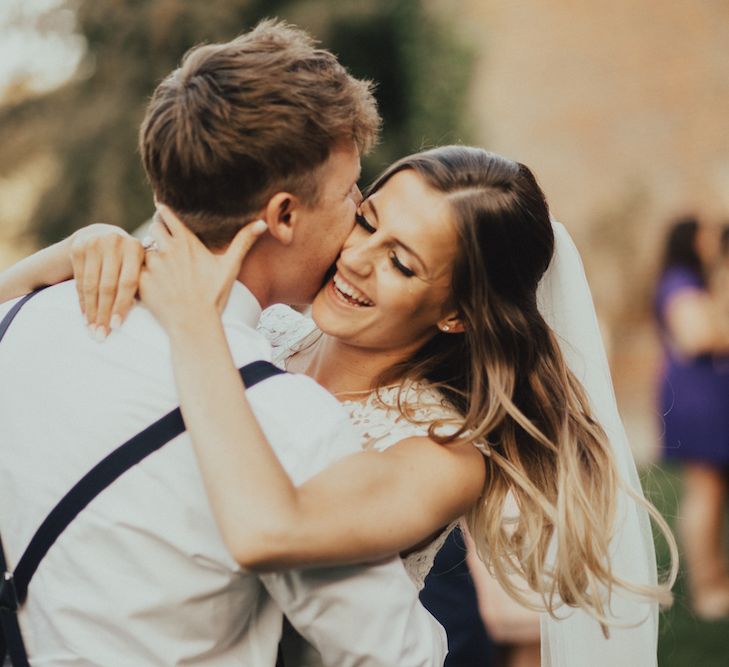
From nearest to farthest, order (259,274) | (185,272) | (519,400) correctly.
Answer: (185,272)
(259,274)
(519,400)

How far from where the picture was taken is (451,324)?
251 cm

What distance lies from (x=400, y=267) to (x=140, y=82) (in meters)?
11.5

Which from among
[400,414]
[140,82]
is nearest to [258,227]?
[400,414]

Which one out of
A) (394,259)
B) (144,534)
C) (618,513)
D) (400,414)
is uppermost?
(394,259)

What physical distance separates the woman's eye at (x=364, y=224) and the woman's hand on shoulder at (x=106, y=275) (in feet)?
1.84

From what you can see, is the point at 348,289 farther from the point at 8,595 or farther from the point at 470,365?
the point at 8,595

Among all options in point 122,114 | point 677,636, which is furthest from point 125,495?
point 122,114

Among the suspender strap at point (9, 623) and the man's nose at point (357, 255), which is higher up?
the man's nose at point (357, 255)

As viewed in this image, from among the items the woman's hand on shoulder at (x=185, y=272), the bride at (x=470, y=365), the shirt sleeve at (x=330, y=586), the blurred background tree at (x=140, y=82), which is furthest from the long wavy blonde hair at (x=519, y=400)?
the blurred background tree at (x=140, y=82)

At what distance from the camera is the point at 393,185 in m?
2.44

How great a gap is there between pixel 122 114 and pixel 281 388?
12086mm

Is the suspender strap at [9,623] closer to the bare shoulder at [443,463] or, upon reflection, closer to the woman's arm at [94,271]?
the woman's arm at [94,271]

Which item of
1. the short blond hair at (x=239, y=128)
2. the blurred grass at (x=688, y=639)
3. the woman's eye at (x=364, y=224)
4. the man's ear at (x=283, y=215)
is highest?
the short blond hair at (x=239, y=128)

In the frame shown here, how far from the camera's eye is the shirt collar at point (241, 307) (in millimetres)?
1949
